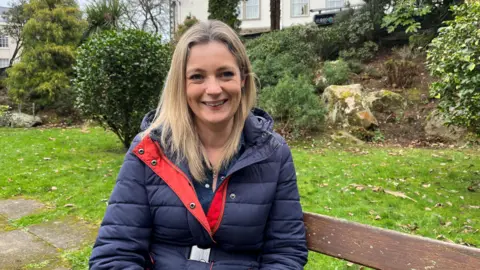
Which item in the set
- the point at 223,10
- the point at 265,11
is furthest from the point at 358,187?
the point at 265,11

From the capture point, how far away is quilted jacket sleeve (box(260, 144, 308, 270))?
6.58ft

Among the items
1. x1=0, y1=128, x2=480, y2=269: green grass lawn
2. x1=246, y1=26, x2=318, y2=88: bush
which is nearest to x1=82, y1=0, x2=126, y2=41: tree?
x1=246, y1=26, x2=318, y2=88: bush

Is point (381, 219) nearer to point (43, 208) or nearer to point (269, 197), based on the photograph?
point (269, 197)

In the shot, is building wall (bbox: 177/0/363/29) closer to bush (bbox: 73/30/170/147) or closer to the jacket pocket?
bush (bbox: 73/30/170/147)

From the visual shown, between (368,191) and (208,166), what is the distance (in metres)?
4.25

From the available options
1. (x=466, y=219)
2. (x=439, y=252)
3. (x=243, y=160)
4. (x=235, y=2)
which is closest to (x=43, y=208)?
(x=243, y=160)

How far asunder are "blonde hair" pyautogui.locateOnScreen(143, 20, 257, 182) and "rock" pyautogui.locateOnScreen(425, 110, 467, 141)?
9.80 metres

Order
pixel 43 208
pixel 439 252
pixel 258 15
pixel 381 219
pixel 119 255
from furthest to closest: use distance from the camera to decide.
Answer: pixel 258 15, pixel 43 208, pixel 381 219, pixel 119 255, pixel 439 252

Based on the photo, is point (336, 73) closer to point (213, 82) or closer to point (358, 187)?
point (358, 187)

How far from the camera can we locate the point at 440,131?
11.1 m

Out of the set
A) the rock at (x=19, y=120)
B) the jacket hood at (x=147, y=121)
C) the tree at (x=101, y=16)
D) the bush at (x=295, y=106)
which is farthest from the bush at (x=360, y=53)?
the jacket hood at (x=147, y=121)

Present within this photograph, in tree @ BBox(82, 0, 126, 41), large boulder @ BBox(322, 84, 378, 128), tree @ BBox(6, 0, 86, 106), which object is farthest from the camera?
tree @ BBox(82, 0, 126, 41)

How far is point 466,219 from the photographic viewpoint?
15.3 feet

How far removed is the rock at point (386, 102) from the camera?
1245 centimetres
